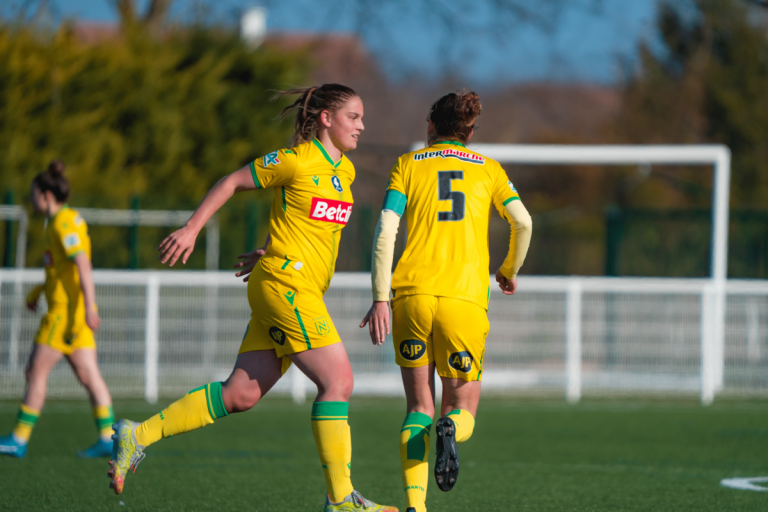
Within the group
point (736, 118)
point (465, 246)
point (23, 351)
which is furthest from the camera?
point (736, 118)

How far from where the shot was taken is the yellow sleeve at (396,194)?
403 cm

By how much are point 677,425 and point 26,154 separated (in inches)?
364

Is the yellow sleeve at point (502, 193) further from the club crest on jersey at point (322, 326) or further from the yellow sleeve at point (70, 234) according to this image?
the yellow sleeve at point (70, 234)

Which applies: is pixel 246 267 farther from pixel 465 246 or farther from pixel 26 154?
pixel 26 154

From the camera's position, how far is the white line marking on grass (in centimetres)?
543

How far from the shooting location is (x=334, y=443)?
13.5 ft

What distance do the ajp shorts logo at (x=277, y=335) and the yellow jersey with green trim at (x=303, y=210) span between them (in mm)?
224

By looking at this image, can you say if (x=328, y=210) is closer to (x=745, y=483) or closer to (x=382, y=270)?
(x=382, y=270)

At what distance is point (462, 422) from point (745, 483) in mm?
2528

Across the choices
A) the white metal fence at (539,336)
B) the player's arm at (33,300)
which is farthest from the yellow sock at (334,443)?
the white metal fence at (539,336)

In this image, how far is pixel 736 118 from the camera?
1072 inches

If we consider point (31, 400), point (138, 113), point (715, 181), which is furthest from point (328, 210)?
point (138, 113)

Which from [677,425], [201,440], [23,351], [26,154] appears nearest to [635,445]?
[677,425]

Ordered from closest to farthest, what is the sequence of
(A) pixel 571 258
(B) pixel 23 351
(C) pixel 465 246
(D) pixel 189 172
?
(C) pixel 465 246
(B) pixel 23 351
(D) pixel 189 172
(A) pixel 571 258
